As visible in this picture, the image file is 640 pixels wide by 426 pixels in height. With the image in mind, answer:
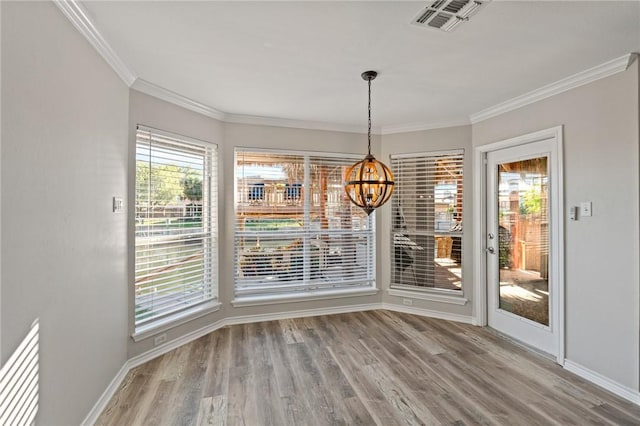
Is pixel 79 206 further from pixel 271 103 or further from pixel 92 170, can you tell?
pixel 271 103

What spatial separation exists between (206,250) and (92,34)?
2330 mm

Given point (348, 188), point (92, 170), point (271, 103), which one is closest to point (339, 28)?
point (348, 188)

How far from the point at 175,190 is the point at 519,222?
373cm

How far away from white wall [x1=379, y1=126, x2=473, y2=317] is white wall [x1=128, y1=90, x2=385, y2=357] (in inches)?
7.2

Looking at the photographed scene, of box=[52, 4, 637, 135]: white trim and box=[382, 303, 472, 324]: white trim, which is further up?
box=[52, 4, 637, 135]: white trim

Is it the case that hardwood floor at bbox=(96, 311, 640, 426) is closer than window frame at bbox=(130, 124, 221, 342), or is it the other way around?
hardwood floor at bbox=(96, 311, 640, 426)

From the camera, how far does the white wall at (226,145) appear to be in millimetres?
2955

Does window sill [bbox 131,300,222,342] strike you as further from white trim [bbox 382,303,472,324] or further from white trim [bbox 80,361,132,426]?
white trim [bbox 382,303,472,324]

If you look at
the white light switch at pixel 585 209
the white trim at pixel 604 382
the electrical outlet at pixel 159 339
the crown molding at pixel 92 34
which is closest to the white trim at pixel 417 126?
the white light switch at pixel 585 209

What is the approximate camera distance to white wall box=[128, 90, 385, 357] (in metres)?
2.96

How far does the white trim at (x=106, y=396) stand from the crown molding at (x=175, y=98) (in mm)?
2480

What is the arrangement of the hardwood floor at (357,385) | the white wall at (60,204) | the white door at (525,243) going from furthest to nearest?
the white door at (525,243)
the hardwood floor at (357,385)
the white wall at (60,204)

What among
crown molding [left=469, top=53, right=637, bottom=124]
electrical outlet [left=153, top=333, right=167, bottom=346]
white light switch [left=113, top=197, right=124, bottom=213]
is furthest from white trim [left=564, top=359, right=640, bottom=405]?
white light switch [left=113, top=197, right=124, bottom=213]

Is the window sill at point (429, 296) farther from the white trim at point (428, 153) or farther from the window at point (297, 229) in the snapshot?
the white trim at point (428, 153)
